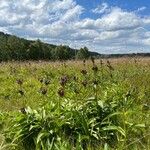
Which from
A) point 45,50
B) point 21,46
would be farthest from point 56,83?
point 45,50

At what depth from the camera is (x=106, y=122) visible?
7.46 m

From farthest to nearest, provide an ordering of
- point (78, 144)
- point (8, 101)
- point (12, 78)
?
point (12, 78) < point (8, 101) < point (78, 144)

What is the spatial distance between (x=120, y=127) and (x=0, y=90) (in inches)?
287

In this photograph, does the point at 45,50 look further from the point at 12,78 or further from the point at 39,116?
the point at 39,116

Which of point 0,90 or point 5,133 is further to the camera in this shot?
point 0,90

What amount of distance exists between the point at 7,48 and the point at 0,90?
74.4m

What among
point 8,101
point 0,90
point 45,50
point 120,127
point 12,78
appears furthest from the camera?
point 45,50

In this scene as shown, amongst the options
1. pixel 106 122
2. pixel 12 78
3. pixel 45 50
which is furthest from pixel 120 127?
pixel 45 50

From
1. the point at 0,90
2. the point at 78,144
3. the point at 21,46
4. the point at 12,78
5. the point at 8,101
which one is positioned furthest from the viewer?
the point at 21,46

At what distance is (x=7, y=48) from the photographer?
87.2 meters

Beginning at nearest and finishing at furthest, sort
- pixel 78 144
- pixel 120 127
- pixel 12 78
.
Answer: pixel 78 144, pixel 120 127, pixel 12 78

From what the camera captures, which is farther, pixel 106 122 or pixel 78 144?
pixel 106 122

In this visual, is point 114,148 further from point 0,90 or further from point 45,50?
point 45,50

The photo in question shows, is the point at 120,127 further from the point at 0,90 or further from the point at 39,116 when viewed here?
the point at 0,90
